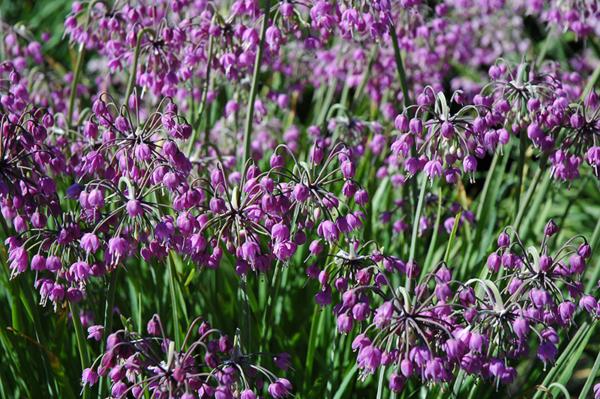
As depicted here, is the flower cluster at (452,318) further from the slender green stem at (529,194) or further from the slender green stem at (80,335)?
the slender green stem at (80,335)

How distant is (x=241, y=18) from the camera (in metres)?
3.58

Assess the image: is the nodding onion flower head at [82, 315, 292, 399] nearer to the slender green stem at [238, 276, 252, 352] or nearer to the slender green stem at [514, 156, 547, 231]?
the slender green stem at [238, 276, 252, 352]

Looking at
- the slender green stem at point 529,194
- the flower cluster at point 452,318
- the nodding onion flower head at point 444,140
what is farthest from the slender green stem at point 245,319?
the slender green stem at point 529,194

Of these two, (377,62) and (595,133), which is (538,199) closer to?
(595,133)

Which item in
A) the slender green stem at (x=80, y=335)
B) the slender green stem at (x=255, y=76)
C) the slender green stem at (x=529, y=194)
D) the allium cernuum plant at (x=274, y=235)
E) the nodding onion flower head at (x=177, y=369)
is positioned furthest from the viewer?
the slender green stem at (x=529, y=194)

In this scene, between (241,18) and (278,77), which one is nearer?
(241,18)

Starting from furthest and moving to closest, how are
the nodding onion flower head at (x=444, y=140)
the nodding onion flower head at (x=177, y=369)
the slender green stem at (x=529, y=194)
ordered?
1. the slender green stem at (x=529, y=194)
2. the nodding onion flower head at (x=444, y=140)
3. the nodding onion flower head at (x=177, y=369)

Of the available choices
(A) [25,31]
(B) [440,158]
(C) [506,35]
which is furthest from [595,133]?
(C) [506,35]

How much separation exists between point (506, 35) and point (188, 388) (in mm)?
5051

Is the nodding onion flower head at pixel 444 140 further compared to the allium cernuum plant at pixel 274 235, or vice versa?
the nodding onion flower head at pixel 444 140

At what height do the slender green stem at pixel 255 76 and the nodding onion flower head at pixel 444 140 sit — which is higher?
the slender green stem at pixel 255 76

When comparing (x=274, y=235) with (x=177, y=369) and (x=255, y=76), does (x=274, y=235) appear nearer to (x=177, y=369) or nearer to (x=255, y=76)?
(x=177, y=369)

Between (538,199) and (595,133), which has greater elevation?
(595,133)

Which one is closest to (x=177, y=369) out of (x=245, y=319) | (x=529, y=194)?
(x=245, y=319)
